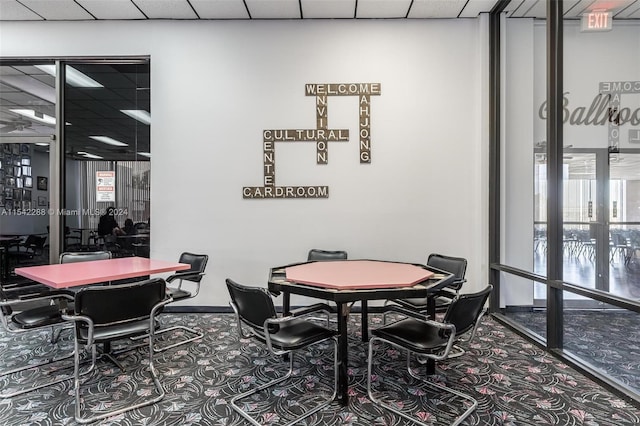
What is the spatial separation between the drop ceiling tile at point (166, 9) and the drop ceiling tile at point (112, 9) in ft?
0.38

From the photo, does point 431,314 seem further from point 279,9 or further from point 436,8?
point 279,9

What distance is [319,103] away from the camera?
169 inches

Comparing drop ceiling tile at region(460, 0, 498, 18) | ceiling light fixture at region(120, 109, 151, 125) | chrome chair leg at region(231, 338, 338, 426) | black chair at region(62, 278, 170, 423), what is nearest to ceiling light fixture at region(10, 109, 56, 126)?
ceiling light fixture at region(120, 109, 151, 125)

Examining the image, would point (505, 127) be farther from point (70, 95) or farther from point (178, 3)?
point (70, 95)

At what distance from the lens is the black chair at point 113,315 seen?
2172mm

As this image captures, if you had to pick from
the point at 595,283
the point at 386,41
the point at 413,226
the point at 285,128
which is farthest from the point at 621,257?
the point at 285,128

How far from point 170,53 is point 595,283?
6049mm

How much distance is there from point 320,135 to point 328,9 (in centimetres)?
152

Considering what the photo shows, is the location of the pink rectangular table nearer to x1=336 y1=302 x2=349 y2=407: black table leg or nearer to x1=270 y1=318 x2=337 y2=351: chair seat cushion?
x1=270 y1=318 x2=337 y2=351: chair seat cushion

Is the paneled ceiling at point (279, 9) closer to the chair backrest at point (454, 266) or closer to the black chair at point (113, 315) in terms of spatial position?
the chair backrest at point (454, 266)

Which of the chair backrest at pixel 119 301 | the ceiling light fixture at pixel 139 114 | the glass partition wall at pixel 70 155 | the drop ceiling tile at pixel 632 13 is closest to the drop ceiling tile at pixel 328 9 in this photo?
the glass partition wall at pixel 70 155

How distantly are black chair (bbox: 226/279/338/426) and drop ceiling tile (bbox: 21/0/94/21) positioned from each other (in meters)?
4.22

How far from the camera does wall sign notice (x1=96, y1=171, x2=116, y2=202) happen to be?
4.48 metres

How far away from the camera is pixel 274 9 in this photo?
13.5 feet
